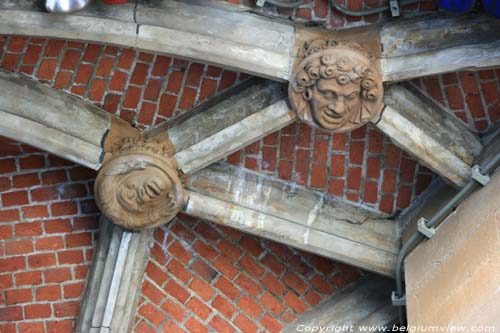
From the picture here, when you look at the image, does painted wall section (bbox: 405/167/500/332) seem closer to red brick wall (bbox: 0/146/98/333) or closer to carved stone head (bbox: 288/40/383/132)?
carved stone head (bbox: 288/40/383/132)

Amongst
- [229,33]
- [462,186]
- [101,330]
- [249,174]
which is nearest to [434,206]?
[462,186]

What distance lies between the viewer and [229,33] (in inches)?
186

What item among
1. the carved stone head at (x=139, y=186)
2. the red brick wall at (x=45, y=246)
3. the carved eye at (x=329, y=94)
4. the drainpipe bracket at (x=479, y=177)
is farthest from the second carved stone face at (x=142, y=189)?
the drainpipe bracket at (x=479, y=177)

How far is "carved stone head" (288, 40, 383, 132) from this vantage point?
4.67 m

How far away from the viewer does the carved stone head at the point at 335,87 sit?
4.67 meters

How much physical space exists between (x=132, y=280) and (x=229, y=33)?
1.41 m

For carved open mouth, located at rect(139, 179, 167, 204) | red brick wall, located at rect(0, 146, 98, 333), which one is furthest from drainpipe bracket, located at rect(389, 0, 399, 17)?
red brick wall, located at rect(0, 146, 98, 333)

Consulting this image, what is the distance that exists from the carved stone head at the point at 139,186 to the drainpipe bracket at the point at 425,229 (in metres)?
1.18

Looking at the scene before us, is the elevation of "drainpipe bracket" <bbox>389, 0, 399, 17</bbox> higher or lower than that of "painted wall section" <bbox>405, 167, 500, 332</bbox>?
higher

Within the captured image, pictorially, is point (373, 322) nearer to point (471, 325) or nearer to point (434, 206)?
point (434, 206)

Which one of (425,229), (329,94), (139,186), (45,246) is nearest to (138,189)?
(139,186)

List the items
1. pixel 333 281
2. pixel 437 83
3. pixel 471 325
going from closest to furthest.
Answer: pixel 471 325 → pixel 437 83 → pixel 333 281

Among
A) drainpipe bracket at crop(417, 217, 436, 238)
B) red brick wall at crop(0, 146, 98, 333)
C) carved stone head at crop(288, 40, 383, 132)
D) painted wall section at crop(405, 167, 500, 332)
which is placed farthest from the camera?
red brick wall at crop(0, 146, 98, 333)

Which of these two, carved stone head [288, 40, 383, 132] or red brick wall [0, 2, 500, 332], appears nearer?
carved stone head [288, 40, 383, 132]
